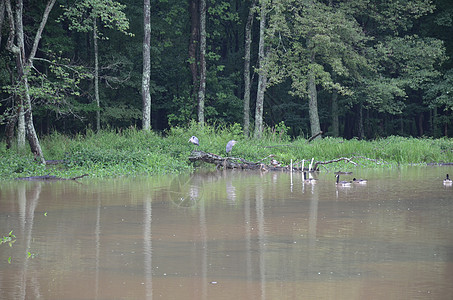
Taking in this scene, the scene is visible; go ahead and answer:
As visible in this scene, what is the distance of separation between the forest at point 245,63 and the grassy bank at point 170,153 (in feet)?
12.4

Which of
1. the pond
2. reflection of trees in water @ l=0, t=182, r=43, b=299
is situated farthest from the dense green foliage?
reflection of trees in water @ l=0, t=182, r=43, b=299

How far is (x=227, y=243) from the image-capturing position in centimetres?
961

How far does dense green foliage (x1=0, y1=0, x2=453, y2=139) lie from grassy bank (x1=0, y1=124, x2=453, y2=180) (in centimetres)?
506

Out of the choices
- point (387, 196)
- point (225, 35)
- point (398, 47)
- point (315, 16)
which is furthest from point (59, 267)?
Result: point (225, 35)

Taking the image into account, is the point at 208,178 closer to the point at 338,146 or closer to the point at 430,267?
the point at 338,146

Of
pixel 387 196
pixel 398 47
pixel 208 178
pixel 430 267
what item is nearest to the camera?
pixel 430 267

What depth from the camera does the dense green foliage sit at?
3606cm

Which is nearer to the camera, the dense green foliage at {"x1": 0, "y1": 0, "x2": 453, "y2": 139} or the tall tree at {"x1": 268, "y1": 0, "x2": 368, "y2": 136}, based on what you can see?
the tall tree at {"x1": 268, "y1": 0, "x2": 368, "y2": 136}

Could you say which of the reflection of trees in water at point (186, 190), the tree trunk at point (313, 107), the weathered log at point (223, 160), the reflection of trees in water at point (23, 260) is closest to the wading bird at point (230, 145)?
the weathered log at point (223, 160)

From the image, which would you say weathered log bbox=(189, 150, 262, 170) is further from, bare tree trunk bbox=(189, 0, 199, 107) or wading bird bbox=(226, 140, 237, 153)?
bare tree trunk bbox=(189, 0, 199, 107)

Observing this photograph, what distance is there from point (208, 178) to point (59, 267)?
1300 cm

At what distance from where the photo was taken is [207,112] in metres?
43.0

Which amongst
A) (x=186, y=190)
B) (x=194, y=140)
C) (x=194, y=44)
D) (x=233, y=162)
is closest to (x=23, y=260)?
(x=186, y=190)

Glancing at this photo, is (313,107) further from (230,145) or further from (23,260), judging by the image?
(23,260)
